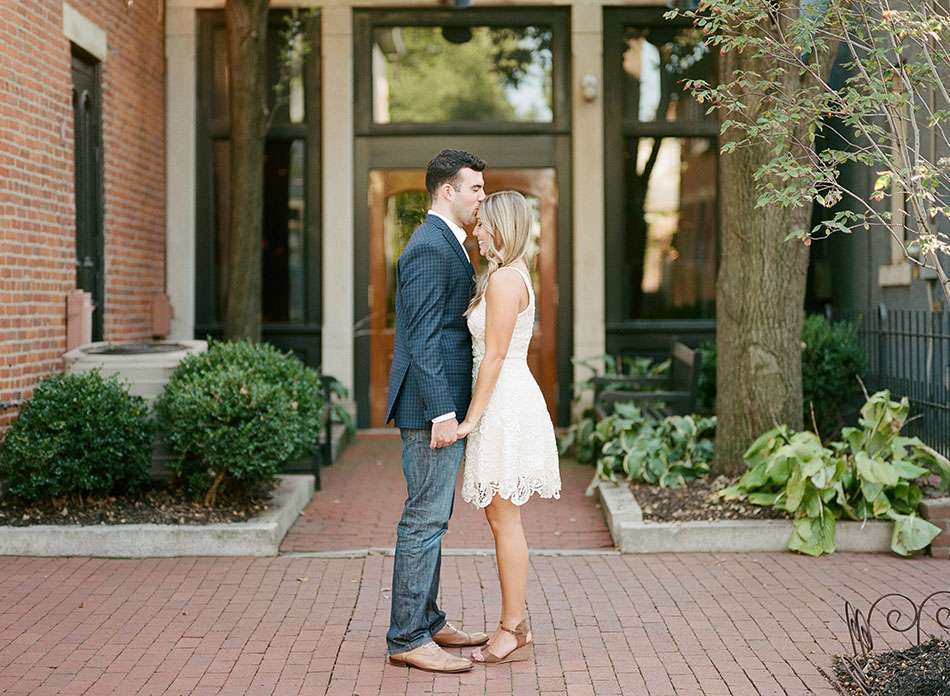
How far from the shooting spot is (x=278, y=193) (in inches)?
490

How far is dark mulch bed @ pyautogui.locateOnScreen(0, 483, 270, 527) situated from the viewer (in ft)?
24.6

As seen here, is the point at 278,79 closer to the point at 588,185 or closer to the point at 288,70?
the point at 288,70

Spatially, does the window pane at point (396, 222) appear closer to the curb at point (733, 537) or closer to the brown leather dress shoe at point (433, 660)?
the curb at point (733, 537)

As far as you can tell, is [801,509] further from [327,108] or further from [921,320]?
[327,108]

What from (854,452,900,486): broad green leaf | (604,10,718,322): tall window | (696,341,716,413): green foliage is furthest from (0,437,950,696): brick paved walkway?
(604,10,718,322): tall window

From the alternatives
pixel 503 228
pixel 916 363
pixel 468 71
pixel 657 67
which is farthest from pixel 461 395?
pixel 657 67

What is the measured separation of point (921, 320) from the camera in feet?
32.8

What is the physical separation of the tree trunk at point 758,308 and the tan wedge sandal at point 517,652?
338 centimetres

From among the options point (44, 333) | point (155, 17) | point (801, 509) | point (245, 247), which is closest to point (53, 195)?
point (44, 333)

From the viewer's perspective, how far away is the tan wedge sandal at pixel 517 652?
17.2 feet

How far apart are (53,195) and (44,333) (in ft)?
3.47

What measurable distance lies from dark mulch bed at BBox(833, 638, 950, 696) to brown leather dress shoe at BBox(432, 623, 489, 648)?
5.11ft

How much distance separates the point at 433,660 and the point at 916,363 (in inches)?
223

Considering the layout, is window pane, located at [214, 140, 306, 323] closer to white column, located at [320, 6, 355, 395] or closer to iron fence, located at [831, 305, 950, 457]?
white column, located at [320, 6, 355, 395]
